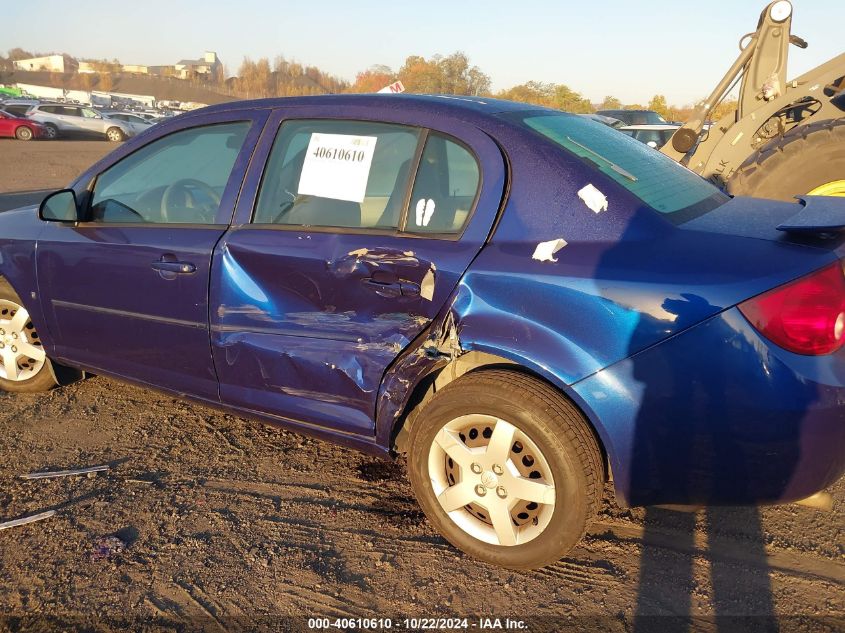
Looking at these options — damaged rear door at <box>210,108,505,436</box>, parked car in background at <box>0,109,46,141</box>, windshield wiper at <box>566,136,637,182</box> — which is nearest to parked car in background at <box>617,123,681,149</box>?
windshield wiper at <box>566,136,637,182</box>

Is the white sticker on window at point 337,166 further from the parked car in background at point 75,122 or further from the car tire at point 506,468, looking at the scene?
the parked car in background at point 75,122

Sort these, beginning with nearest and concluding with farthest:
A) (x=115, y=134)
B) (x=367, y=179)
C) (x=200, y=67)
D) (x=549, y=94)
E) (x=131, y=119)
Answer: (x=367, y=179) → (x=115, y=134) → (x=131, y=119) → (x=549, y=94) → (x=200, y=67)

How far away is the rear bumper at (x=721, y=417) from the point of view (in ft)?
6.97

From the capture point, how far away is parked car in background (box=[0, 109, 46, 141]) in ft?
93.3

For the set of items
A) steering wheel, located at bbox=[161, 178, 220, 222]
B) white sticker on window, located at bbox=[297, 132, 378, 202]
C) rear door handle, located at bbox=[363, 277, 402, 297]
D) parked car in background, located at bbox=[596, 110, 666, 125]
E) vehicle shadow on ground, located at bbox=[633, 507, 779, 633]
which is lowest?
vehicle shadow on ground, located at bbox=[633, 507, 779, 633]

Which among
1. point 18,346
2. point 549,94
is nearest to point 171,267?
point 18,346

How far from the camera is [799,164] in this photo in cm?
458

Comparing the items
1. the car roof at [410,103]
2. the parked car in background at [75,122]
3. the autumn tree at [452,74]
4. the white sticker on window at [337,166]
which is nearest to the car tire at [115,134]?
the parked car in background at [75,122]

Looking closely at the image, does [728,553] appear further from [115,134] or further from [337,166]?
[115,134]

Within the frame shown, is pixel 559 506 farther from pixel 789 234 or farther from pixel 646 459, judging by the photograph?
pixel 789 234

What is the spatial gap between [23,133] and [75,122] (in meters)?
2.23

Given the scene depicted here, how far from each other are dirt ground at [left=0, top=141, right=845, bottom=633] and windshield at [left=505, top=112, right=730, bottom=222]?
53.4 inches

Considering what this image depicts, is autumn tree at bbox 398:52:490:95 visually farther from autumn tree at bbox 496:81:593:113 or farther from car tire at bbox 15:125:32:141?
car tire at bbox 15:125:32:141

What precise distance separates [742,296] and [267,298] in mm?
1873
